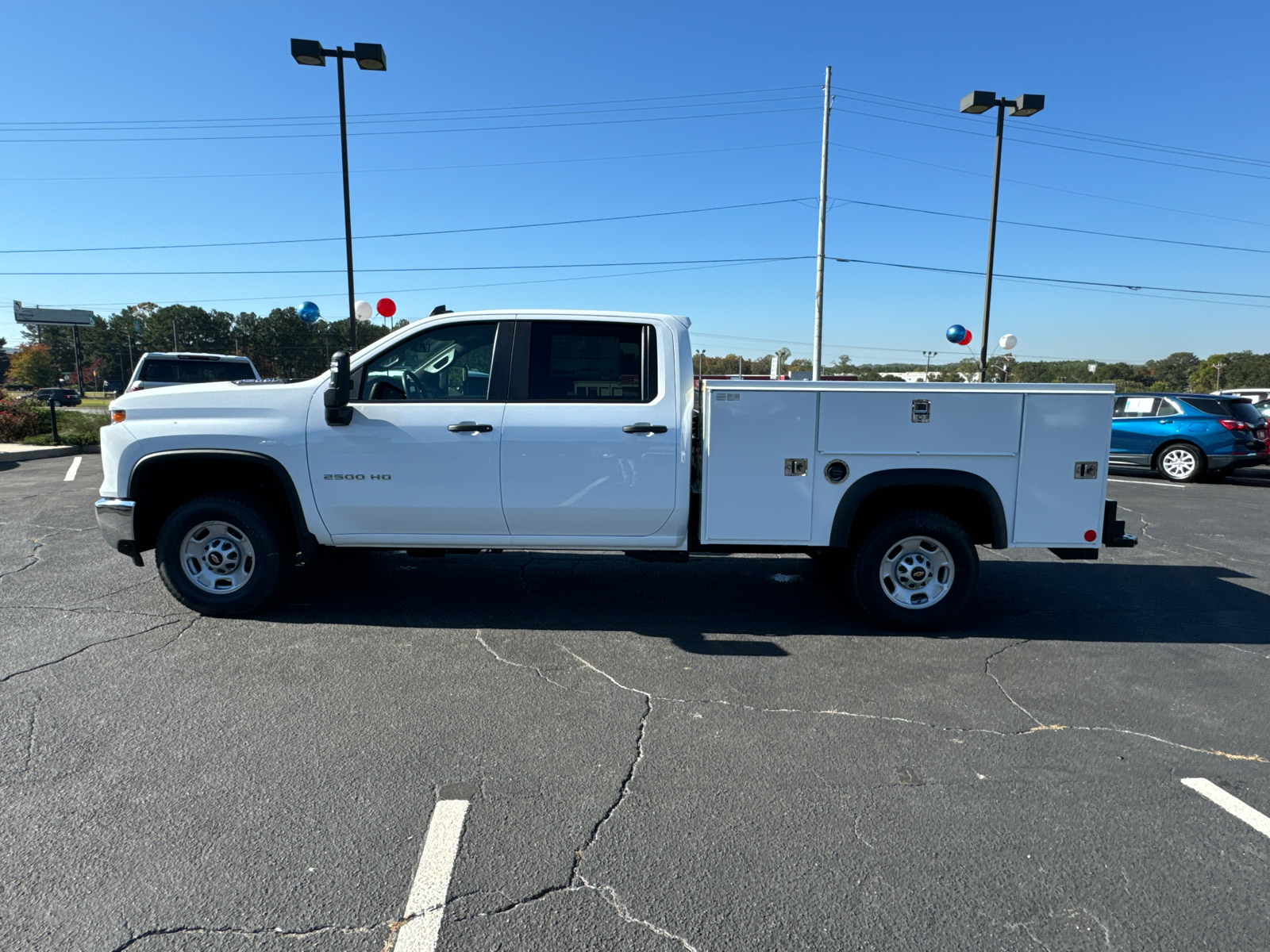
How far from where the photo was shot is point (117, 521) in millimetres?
5113

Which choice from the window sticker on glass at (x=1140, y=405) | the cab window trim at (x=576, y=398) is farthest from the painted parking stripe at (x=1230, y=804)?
the window sticker on glass at (x=1140, y=405)

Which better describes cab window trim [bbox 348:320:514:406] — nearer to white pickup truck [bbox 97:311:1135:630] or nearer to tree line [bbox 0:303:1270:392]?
white pickup truck [bbox 97:311:1135:630]

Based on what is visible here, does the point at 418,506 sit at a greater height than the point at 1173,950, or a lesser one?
greater

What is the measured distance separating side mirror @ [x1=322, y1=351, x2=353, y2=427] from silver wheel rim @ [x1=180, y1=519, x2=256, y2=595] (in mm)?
1068

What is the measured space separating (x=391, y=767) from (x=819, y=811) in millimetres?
1785

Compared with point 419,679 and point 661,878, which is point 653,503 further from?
point 661,878

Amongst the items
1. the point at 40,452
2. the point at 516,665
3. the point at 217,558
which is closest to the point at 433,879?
the point at 516,665

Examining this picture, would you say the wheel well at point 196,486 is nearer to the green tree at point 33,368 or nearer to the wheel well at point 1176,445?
the wheel well at point 1176,445

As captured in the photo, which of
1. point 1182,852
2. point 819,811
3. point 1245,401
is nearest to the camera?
point 1182,852

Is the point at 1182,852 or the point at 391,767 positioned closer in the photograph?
the point at 1182,852

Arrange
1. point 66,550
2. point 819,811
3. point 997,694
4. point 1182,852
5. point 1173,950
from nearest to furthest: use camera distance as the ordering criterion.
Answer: point 1173,950
point 1182,852
point 819,811
point 997,694
point 66,550

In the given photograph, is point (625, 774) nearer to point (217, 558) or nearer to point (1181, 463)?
point (217, 558)

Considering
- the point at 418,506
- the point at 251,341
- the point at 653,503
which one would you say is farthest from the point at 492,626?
the point at 251,341

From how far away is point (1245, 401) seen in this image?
530 inches
